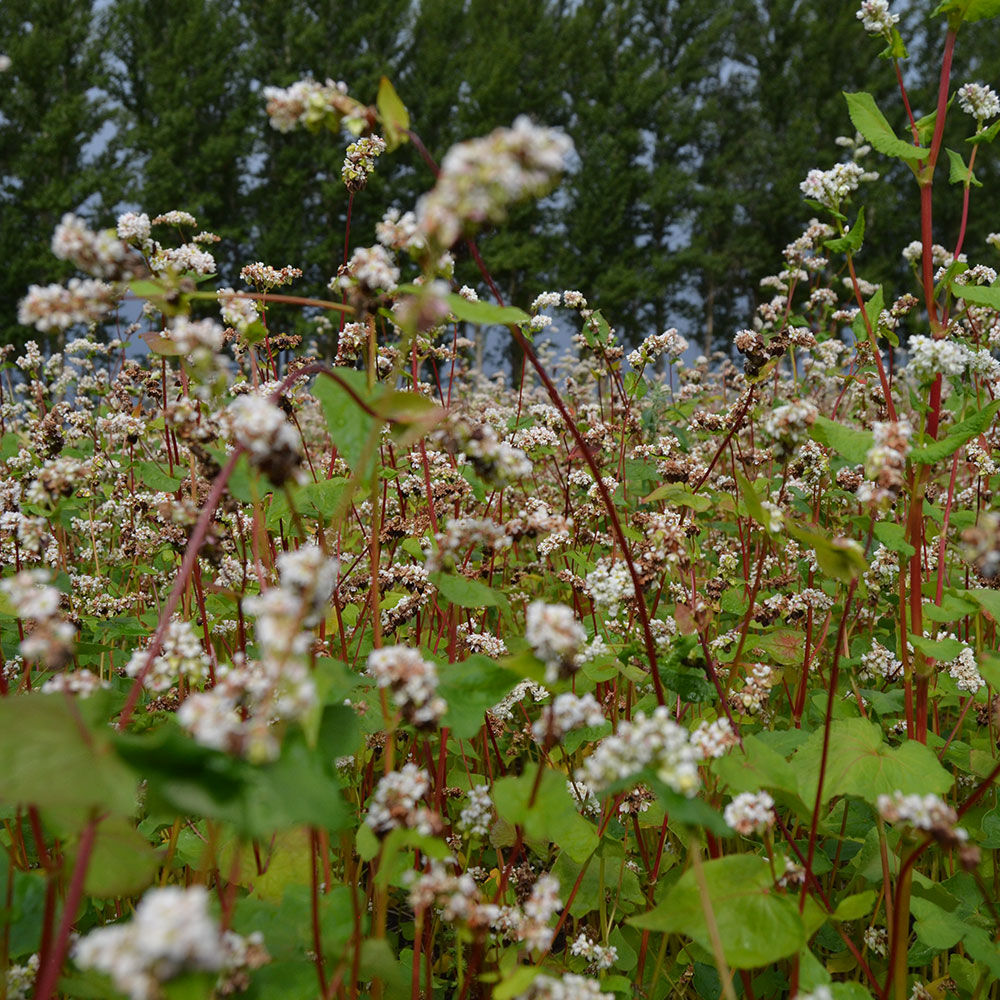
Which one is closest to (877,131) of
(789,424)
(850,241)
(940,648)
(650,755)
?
(850,241)

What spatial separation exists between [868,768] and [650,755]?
94cm

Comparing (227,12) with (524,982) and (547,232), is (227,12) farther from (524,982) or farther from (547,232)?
(524,982)

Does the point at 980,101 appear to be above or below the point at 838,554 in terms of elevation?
above

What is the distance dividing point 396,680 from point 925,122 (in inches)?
101

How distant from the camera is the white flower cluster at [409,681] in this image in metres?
1.34

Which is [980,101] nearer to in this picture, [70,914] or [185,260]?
[185,260]

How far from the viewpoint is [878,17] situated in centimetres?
270

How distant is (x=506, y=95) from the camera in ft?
127

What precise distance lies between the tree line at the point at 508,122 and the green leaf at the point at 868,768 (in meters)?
36.3

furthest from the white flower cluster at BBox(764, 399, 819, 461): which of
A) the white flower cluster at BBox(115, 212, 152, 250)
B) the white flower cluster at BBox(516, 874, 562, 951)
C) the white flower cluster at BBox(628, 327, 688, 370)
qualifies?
the white flower cluster at BBox(628, 327, 688, 370)

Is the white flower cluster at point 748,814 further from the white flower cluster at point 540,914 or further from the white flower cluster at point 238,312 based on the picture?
the white flower cluster at point 238,312

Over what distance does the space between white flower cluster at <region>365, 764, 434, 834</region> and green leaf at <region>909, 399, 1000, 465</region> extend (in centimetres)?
157

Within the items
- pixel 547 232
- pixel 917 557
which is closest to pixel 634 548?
pixel 917 557

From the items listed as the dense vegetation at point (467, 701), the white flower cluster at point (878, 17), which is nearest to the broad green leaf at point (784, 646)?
the dense vegetation at point (467, 701)
